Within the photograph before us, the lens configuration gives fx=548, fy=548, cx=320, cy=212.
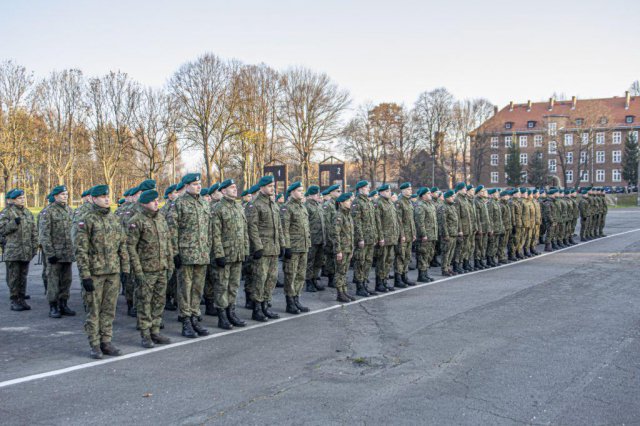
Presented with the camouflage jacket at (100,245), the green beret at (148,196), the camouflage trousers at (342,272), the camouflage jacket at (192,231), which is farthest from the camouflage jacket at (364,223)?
the camouflage jacket at (100,245)

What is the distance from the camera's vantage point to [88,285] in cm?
641

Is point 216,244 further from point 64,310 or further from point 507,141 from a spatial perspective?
point 507,141

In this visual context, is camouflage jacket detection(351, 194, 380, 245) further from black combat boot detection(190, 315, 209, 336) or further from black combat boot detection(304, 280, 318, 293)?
black combat boot detection(190, 315, 209, 336)

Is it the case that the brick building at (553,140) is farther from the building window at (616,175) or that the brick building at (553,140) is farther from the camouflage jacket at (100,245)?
the camouflage jacket at (100,245)

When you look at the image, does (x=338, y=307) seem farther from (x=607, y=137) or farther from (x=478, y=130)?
(x=607, y=137)

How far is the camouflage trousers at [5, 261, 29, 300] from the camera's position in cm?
964

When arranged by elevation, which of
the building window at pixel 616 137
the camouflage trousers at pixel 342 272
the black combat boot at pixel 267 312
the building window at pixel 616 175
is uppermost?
the building window at pixel 616 137

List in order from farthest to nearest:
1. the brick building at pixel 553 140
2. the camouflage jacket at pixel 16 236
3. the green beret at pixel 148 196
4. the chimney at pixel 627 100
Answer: the chimney at pixel 627 100 < the brick building at pixel 553 140 < the camouflage jacket at pixel 16 236 < the green beret at pixel 148 196

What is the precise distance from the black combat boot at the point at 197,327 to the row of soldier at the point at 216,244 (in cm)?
2

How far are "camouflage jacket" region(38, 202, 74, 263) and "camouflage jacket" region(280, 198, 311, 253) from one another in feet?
11.9

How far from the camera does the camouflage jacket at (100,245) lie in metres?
6.59

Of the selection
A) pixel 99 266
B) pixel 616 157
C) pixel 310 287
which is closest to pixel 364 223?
pixel 310 287

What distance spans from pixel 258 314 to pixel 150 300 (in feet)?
6.05

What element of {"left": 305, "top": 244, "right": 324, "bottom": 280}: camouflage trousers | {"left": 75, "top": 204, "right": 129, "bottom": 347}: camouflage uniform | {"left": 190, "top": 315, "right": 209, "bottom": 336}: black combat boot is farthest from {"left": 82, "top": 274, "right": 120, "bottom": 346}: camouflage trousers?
{"left": 305, "top": 244, "right": 324, "bottom": 280}: camouflage trousers
